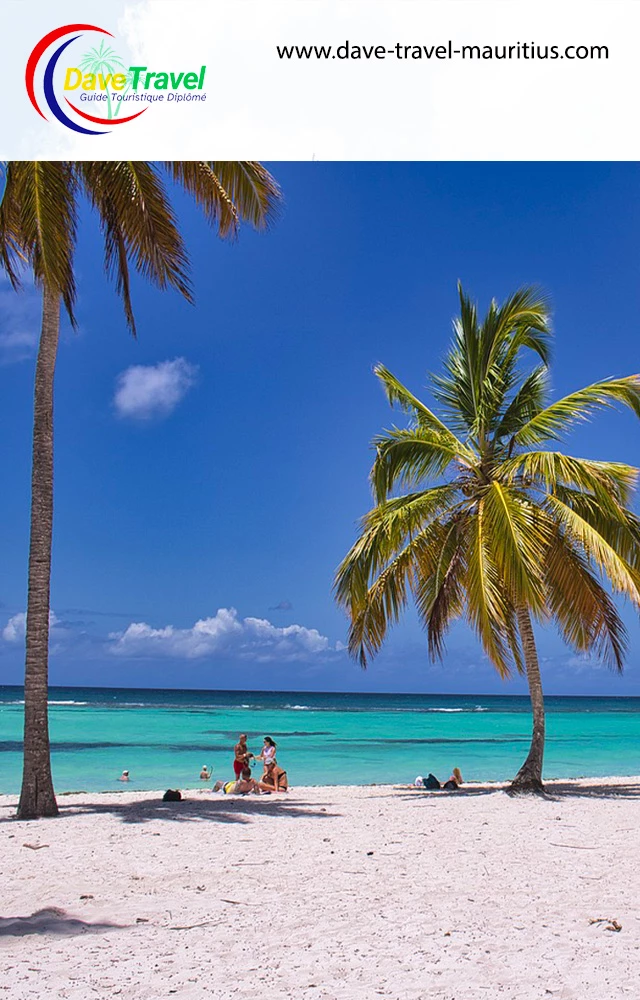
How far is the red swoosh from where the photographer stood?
3137 millimetres

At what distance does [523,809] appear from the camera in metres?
10.0

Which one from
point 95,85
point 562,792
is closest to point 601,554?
point 562,792

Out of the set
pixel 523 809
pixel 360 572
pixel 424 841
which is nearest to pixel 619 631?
pixel 523 809

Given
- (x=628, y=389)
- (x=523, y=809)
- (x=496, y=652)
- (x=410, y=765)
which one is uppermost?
(x=628, y=389)

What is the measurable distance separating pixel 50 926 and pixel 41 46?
4702mm

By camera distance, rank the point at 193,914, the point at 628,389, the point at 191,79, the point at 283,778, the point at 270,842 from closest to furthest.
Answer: the point at 191,79, the point at 193,914, the point at 270,842, the point at 628,389, the point at 283,778

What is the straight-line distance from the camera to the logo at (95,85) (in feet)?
10.5

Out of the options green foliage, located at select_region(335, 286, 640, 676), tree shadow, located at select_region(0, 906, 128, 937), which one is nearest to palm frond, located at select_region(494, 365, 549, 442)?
green foliage, located at select_region(335, 286, 640, 676)

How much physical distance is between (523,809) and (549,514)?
3846mm

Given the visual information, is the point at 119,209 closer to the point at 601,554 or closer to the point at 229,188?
the point at 229,188

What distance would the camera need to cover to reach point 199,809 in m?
10.0

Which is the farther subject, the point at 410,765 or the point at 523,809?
the point at 410,765

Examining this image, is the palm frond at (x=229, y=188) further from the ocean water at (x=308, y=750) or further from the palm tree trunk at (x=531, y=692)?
the ocean water at (x=308, y=750)

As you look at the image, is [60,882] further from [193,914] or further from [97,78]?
[97,78]
